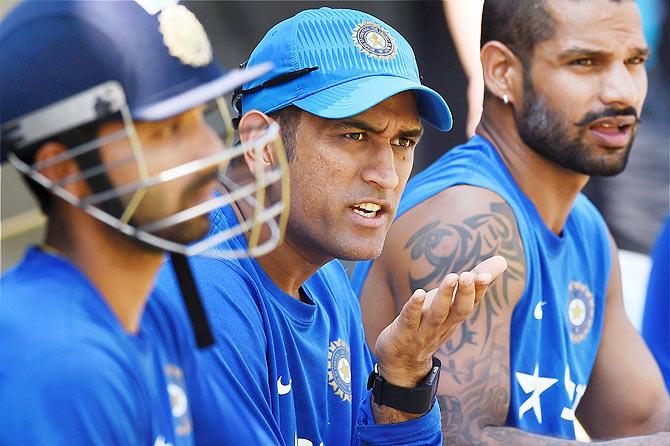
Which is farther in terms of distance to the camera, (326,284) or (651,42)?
(651,42)

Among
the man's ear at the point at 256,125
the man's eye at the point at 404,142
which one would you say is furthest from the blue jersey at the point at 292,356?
the man's eye at the point at 404,142

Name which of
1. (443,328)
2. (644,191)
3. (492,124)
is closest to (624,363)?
(492,124)

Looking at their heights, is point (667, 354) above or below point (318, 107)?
below

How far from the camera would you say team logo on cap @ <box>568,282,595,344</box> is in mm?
3246

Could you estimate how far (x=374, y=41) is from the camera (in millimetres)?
2504

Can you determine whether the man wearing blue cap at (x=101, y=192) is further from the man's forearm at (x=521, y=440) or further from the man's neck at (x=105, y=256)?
the man's forearm at (x=521, y=440)

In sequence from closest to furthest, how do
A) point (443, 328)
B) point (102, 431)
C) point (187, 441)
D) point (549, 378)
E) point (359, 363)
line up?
1. point (102, 431)
2. point (187, 441)
3. point (443, 328)
4. point (359, 363)
5. point (549, 378)

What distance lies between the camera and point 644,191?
16.4ft

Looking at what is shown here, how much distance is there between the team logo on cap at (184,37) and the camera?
1658 millimetres

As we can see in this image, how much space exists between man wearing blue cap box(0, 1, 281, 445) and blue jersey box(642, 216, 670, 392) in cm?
263

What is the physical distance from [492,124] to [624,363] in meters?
0.81

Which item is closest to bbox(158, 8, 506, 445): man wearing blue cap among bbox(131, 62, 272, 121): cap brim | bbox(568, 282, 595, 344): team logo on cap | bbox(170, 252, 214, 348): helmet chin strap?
bbox(170, 252, 214, 348): helmet chin strap

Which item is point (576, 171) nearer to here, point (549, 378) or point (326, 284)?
point (549, 378)

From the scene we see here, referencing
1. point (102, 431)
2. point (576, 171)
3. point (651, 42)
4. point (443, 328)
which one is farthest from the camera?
point (651, 42)
